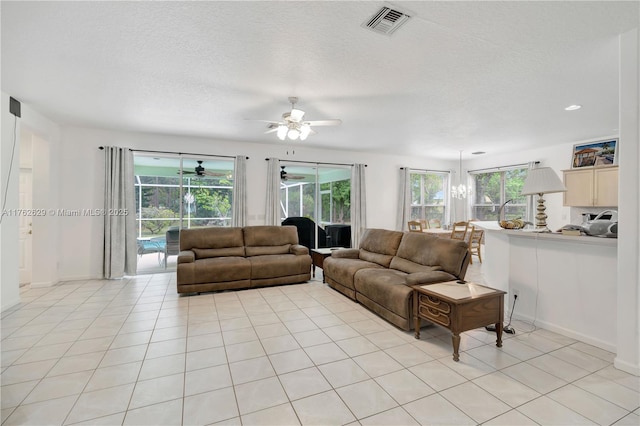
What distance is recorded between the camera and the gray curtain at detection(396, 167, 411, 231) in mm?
7730

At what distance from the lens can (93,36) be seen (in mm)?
2348

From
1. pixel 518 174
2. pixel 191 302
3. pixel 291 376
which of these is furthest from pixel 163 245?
pixel 518 174

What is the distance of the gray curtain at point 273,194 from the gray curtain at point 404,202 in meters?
3.38

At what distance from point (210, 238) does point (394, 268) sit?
313 cm

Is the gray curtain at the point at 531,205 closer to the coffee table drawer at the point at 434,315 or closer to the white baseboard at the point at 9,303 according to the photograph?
the coffee table drawer at the point at 434,315

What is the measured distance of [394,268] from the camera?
161 inches

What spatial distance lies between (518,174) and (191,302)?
25.4 ft

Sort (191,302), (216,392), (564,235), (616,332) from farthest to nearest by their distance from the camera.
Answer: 1. (191,302)
2. (564,235)
3. (616,332)
4. (216,392)

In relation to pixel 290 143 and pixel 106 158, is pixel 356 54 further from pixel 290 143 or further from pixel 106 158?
pixel 106 158

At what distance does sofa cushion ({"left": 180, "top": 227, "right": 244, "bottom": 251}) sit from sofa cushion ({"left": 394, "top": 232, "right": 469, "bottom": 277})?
2.84 meters

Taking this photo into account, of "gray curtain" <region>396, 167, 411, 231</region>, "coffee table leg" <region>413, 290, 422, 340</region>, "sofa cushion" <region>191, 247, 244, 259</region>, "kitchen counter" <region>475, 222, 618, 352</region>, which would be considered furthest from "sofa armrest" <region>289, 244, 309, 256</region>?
"gray curtain" <region>396, 167, 411, 231</region>

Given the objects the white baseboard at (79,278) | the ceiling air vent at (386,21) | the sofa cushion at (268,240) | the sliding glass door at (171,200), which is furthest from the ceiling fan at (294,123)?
the white baseboard at (79,278)

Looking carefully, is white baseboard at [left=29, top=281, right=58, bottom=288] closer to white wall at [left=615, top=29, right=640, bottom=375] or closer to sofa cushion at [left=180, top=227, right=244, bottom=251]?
sofa cushion at [left=180, top=227, right=244, bottom=251]

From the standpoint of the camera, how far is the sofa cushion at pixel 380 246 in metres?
4.36
